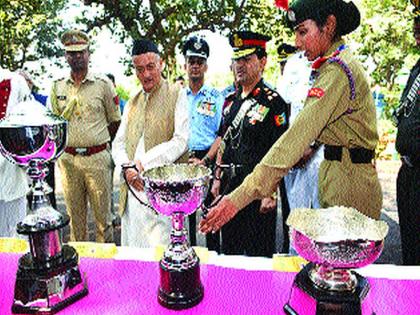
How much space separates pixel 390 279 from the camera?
133cm

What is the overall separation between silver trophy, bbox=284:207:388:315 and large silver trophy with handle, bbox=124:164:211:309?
0.26 meters

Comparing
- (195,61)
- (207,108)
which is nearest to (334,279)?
(207,108)

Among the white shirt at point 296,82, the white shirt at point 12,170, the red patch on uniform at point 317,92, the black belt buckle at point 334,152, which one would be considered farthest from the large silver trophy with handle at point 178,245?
the white shirt at point 296,82

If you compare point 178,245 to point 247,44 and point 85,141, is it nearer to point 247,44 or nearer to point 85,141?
point 247,44

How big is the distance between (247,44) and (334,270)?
5.91 ft

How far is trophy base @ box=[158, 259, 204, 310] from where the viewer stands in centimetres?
118

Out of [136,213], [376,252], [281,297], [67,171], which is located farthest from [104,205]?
[376,252]

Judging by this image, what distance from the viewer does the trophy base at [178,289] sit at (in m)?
1.18

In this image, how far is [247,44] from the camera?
103 inches

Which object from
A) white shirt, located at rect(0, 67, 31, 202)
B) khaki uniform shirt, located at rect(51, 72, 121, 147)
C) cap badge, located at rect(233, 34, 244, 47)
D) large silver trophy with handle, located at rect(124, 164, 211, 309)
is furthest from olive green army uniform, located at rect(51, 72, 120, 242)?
large silver trophy with handle, located at rect(124, 164, 211, 309)

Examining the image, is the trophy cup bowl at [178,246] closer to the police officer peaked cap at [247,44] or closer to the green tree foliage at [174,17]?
the police officer peaked cap at [247,44]

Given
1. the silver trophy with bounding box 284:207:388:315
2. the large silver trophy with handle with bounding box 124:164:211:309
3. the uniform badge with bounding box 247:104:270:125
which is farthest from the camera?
the uniform badge with bounding box 247:104:270:125

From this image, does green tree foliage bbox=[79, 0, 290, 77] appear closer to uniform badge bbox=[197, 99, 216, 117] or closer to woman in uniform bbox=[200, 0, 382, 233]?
uniform badge bbox=[197, 99, 216, 117]

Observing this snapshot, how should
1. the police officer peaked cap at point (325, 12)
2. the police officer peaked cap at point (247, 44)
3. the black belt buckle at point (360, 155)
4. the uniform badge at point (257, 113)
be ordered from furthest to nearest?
1. the police officer peaked cap at point (247, 44)
2. the uniform badge at point (257, 113)
3. the black belt buckle at point (360, 155)
4. the police officer peaked cap at point (325, 12)
